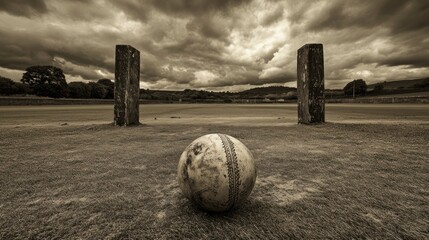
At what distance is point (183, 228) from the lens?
5.55 feet

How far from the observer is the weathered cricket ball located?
1.84m

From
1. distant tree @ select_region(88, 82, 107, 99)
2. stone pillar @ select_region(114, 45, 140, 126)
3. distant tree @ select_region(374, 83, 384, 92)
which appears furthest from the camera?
distant tree @ select_region(374, 83, 384, 92)

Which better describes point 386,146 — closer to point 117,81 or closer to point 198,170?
point 198,170

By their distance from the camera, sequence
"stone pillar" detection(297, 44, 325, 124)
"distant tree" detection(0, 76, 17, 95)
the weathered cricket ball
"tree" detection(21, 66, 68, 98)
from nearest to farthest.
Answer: the weathered cricket ball < "stone pillar" detection(297, 44, 325, 124) < "tree" detection(21, 66, 68, 98) < "distant tree" detection(0, 76, 17, 95)

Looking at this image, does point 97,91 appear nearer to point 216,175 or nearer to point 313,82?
point 313,82

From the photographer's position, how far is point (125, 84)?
25.2ft

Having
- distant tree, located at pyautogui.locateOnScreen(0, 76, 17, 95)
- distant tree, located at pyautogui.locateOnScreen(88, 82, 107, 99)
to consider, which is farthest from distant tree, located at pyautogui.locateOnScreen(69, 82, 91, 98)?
distant tree, located at pyautogui.locateOnScreen(0, 76, 17, 95)

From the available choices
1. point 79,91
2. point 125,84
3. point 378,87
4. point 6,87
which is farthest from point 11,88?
point 378,87

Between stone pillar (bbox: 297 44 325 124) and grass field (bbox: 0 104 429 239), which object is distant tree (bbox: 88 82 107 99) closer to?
stone pillar (bbox: 297 44 325 124)

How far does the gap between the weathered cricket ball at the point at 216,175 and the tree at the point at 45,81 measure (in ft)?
246

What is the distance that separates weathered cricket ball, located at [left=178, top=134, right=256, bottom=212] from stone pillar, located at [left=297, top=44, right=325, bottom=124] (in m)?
6.61

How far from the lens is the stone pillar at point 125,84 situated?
7.62 m

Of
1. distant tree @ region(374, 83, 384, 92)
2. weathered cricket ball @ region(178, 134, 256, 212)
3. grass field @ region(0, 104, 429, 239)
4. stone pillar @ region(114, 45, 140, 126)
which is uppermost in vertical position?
distant tree @ region(374, 83, 384, 92)

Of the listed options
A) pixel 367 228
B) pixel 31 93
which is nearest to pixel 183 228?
pixel 367 228
